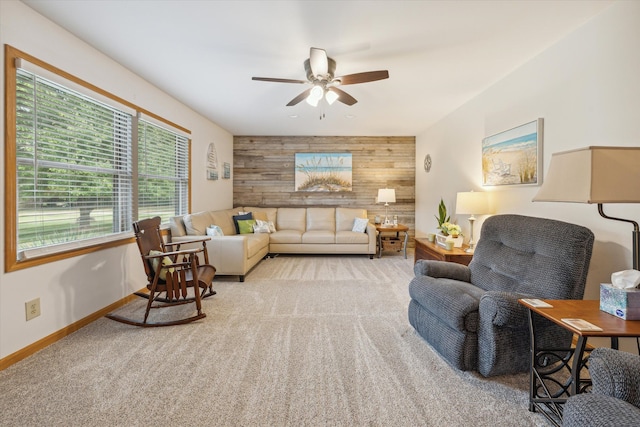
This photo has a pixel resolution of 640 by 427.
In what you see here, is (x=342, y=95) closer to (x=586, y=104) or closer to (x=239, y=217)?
(x=586, y=104)

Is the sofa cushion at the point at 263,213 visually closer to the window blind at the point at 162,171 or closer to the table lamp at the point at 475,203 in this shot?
the window blind at the point at 162,171

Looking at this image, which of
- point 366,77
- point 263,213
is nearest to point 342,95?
point 366,77

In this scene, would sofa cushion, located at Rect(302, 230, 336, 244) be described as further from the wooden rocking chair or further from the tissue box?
the tissue box

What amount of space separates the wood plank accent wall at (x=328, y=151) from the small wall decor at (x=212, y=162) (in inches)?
39.3

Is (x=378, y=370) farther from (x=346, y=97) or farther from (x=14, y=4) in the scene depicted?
(x=14, y=4)

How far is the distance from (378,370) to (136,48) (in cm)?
329

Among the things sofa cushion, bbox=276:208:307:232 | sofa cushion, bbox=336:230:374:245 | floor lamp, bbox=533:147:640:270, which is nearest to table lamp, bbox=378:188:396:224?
sofa cushion, bbox=336:230:374:245

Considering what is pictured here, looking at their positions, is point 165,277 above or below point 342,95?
below

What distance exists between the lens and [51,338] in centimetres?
230

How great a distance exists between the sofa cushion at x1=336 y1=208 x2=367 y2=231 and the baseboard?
3928 mm

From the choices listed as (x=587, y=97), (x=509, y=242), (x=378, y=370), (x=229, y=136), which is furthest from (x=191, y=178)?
(x=587, y=97)

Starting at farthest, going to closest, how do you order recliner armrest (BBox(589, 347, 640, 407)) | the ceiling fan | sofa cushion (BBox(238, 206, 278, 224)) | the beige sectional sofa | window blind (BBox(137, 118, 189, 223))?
sofa cushion (BBox(238, 206, 278, 224)), the beige sectional sofa, window blind (BBox(137, 118, 189, 223)), the ceiling fan, recliner armrest (BBox(589, 347, 640, 407))

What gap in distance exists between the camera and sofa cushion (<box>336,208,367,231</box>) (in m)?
6.05

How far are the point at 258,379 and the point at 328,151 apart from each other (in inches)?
205
